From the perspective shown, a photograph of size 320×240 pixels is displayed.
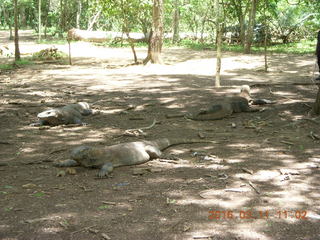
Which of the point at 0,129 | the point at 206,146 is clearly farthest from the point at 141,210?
the point at 0,129

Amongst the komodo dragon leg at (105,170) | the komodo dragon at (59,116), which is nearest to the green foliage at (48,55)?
the komodo dragon at (59,116)

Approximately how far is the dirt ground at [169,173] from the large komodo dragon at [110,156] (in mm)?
109

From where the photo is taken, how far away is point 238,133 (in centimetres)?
640

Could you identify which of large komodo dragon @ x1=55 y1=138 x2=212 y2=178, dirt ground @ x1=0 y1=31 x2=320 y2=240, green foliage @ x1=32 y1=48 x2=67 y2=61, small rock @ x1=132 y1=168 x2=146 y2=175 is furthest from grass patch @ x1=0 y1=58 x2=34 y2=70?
small rock @ x1=132 y1=168 x2=146 y2=175

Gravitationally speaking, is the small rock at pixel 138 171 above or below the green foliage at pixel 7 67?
below

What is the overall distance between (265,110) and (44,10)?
1315 inches

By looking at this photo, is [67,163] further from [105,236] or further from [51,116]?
[51,116]

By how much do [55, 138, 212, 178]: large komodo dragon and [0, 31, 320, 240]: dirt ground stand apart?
11 centimetres

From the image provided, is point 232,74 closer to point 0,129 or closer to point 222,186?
point 0,129

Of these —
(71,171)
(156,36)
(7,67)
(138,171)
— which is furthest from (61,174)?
(7,67)

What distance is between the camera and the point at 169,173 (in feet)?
15.3

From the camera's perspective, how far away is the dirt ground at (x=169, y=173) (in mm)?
3371

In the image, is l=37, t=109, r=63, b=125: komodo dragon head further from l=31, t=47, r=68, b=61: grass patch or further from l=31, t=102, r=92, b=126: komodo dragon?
l=31, t=47, r=68, b=61: grass patch

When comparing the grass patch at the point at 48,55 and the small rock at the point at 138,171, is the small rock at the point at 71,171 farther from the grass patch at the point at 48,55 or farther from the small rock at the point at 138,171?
the grass patch at the point at 48,55
